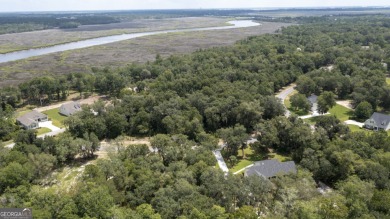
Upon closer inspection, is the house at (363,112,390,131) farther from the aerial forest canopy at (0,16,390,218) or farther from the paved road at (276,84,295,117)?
the paved road at (276,84,295,117)

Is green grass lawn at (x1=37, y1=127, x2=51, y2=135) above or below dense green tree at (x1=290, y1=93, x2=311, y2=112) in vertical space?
below

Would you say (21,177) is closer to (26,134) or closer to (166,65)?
(26,134)

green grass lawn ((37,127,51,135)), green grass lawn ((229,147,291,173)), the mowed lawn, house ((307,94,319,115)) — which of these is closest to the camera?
green grass lawn ((229,147,291,173))

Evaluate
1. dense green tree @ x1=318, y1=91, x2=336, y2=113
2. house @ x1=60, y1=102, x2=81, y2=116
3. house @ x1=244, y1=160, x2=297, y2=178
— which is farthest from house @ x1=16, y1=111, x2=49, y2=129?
dense green tree @ x1=318, y1=91, x2=336, y2=113

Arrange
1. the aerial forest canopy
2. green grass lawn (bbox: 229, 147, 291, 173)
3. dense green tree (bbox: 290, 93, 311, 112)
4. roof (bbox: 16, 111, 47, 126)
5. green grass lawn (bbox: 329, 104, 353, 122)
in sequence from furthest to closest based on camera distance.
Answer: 1. dense green tree (bbox: 290, 93, 311, 112)
2. green grass lawn (bbox: 329, 104, 353, 122)
3. roof (bbox: 16, 111, 47, 126)
4. green grass lawn (bbox: 229, 147, 291, 173)
5. the aerial forest canopy

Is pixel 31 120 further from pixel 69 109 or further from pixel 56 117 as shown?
pixel 69 109

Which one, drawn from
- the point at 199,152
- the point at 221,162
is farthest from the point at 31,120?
the point at 221,162
